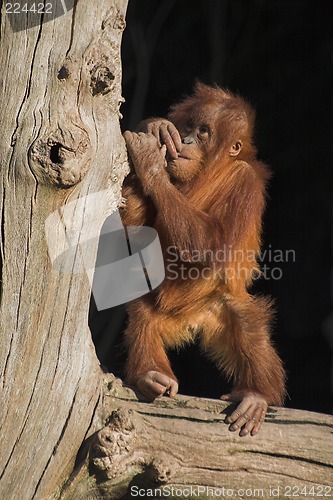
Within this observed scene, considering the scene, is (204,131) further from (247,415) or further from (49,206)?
(247,415)

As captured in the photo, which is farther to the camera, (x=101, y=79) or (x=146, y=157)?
(x=146, y=157)

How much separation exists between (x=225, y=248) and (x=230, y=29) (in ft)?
10.8

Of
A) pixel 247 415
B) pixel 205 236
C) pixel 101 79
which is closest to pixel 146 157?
pixel 205 236

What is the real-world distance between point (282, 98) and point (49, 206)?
3807 millimetres

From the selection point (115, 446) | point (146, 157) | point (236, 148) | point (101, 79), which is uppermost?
point (101, 79)

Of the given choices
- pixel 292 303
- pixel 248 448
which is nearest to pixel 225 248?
pixel 248 448

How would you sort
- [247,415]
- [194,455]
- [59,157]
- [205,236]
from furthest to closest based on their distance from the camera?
[205,236] → [247,415] → [194,455] → [59,157]

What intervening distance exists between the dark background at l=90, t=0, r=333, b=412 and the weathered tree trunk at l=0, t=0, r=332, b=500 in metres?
2.92

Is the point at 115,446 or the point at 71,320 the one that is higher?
the point at 71,320

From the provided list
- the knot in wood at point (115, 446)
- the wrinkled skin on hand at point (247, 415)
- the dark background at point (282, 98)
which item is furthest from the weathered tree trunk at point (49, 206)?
the dark background at point (282, 98)

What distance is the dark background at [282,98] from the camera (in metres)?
6.35

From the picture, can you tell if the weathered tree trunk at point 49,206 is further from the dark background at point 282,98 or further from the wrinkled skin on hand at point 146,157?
the dark background at point 282,98

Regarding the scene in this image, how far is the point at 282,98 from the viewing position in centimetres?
644

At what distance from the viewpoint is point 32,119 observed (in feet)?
9.83
